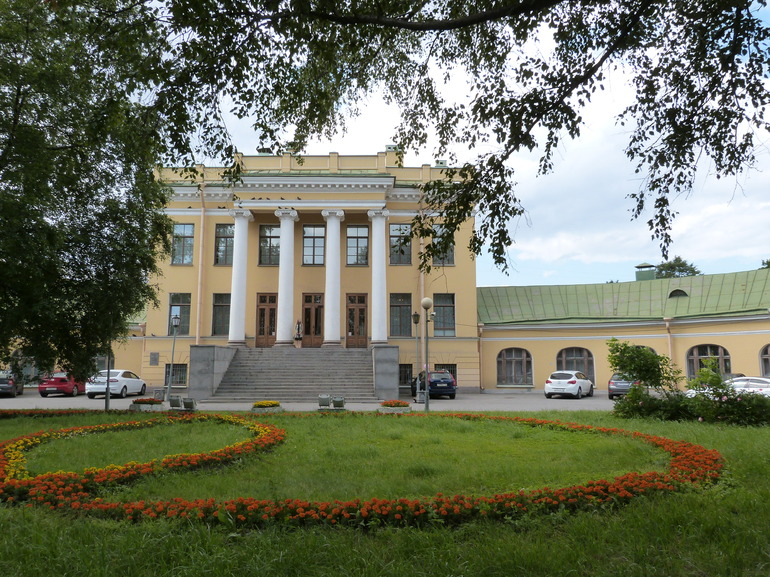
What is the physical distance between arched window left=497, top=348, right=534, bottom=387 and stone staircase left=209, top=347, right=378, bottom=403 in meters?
8.77

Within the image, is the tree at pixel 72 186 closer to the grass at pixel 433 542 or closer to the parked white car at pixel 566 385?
the grass at pixel 433 542

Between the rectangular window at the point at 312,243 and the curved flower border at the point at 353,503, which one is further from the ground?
the rectangular window at the point at 312,243

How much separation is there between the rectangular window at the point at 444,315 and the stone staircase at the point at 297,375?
219 inches

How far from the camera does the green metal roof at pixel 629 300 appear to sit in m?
31.4

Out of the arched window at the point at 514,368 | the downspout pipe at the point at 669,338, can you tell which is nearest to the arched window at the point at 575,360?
the arched window at the point at 514,368

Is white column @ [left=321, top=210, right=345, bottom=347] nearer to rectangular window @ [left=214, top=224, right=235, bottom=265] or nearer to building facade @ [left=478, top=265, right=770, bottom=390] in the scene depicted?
rectangular window @ [left=214, top=224, right=235, bottom=265]

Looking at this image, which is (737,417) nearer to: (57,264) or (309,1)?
(309,1)

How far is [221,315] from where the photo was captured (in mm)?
31391

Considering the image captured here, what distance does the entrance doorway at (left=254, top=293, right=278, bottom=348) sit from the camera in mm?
30875

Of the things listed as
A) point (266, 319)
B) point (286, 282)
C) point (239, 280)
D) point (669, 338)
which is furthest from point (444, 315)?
point (669, 338)

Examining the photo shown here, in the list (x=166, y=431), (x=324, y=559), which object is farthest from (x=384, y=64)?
(x=166, y=431)

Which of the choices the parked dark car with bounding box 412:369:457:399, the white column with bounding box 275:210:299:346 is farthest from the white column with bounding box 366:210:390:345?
the white column with bounding box 275:210:299:346

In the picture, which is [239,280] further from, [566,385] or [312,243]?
[566,385]

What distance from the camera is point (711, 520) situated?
180 inches
